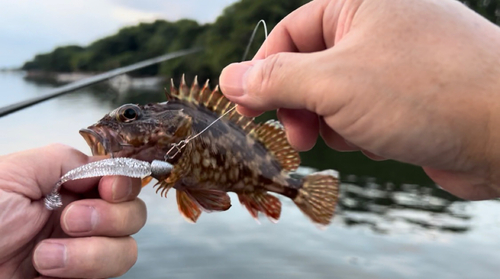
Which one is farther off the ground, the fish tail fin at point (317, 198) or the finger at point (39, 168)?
the finger at point (39, 168)

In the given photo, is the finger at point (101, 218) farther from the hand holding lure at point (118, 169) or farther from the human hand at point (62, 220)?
the hand holding lure at point (118, 169)

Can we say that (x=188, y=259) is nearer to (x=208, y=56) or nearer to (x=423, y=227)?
(x=423, y=227)

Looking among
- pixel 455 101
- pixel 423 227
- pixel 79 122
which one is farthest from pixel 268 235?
pixel 79 122

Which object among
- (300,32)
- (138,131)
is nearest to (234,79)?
(138,131)

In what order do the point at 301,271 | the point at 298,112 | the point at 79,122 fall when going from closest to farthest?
the point at 298,112
the point at 301,271
the point at 79,122

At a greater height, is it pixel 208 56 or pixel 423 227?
pixel 208 56

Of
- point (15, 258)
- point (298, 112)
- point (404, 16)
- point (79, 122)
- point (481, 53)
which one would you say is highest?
point (404, 16)

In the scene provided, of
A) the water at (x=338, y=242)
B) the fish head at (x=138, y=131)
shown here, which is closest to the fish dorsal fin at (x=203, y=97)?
the fish head at (x=138, y=131)
